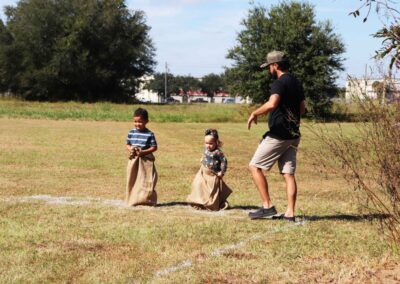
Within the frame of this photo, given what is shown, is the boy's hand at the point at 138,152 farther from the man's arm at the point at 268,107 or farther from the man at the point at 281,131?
the man's arm at the point at 268,107

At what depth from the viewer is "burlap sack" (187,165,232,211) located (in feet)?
28.0

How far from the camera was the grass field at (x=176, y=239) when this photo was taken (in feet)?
17.0

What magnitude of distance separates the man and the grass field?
10.7 inches

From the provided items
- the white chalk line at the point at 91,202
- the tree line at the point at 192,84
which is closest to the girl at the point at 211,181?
the white chalk line at the point at 91,202

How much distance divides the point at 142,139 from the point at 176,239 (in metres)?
2.71

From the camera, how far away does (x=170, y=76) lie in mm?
137500

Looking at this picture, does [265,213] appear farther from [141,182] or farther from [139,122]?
[139,122]

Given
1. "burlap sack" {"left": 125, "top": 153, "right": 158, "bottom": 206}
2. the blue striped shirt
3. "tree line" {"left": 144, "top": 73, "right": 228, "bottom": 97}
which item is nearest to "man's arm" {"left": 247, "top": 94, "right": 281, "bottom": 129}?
the blue striped shirt

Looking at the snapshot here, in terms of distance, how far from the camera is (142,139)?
348 inches

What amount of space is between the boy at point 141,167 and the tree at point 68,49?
56.7 m

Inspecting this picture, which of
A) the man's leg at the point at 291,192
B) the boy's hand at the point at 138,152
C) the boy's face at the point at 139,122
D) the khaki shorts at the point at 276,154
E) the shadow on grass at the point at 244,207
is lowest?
the shadow on grass at the point at 244,207

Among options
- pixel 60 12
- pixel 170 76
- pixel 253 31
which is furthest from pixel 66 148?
pixel 170 76

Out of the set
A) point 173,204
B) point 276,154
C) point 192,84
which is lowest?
point 173,204

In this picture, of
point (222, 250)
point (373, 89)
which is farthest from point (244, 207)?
point (373, 89)
